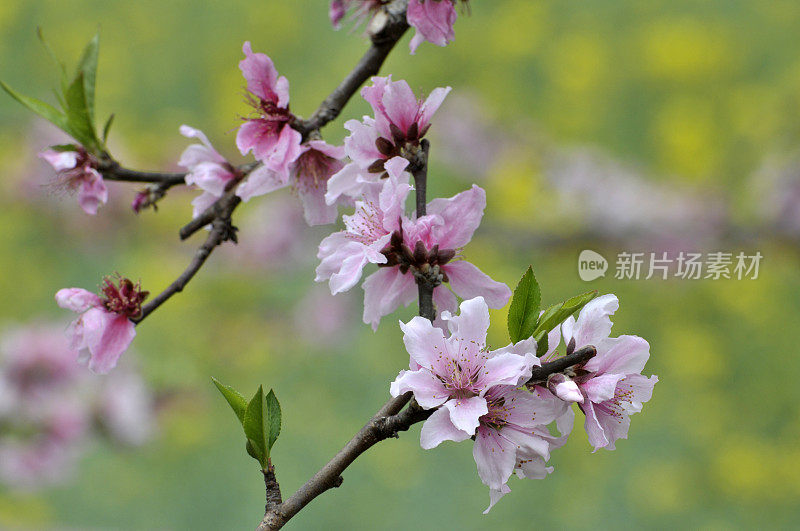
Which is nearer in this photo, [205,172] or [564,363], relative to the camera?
[564,363]

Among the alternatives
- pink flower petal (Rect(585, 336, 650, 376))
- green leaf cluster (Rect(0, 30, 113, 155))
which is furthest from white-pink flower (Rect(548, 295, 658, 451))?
green leaf cluster (Rect(0, 30, 113, 155))

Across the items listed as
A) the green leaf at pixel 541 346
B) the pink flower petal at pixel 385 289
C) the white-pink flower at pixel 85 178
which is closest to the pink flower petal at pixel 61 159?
the white-pink flower at pixel 85 178

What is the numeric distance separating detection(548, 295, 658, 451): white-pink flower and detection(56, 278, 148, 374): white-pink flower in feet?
0.87

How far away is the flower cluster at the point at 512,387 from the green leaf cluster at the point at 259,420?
0.08 meters

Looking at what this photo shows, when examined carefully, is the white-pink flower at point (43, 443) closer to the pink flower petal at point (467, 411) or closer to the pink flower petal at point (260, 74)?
the pink flower petal at point (260, 74)

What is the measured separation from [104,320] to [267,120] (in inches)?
6.3

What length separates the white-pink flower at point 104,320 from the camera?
1.52 ft

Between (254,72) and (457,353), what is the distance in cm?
23

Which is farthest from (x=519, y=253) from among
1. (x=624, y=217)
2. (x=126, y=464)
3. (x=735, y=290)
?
(x=126, y=464)

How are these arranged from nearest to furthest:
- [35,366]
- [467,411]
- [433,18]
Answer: [467,411] < [433,18] < [35,366]

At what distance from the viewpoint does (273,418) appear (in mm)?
407

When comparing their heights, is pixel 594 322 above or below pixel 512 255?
above

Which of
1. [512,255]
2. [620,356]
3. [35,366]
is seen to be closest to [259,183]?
[620,356]

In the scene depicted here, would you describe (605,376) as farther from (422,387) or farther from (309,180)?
(309,180)
